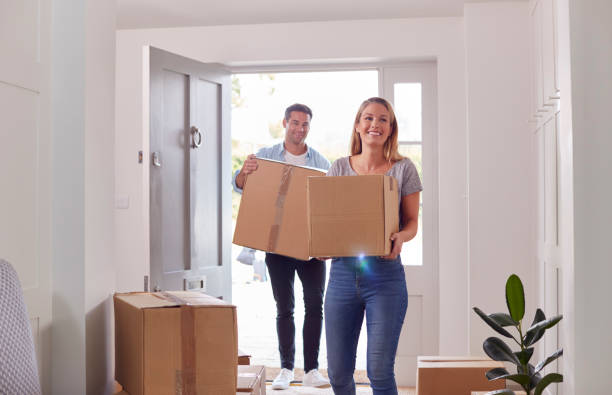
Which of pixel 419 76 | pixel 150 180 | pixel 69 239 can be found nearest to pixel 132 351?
pixel 69 239

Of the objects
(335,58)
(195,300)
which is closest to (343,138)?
(335,58)

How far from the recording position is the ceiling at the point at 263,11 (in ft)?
10.9

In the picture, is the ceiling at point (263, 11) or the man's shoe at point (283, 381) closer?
the man's shoe at point (283, 381)

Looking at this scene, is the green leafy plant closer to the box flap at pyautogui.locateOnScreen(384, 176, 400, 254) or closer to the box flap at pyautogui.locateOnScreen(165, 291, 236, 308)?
the box flap at pyautogui.locateOnScreen(384, 176, 400, 254)

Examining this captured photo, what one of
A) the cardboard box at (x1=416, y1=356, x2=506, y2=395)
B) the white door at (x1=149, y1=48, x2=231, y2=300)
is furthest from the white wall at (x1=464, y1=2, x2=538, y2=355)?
the white door at (x1=149, y1=48, x2=231, y2=300)

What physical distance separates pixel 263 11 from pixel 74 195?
6.71 ft

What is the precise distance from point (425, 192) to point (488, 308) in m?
0.78

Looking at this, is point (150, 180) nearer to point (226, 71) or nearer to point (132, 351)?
point (226, 71)

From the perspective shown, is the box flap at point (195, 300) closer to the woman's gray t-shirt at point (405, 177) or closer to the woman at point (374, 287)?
the woman at point (374, 287)

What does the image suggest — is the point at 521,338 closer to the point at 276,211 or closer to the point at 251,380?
the point at 251,380

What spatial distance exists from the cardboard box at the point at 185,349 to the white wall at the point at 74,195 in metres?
0.19

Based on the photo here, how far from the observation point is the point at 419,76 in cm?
374

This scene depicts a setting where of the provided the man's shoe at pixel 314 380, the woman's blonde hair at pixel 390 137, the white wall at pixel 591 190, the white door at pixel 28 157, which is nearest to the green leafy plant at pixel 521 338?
the white wall at pixel 591 190

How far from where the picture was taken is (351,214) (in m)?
1.97
